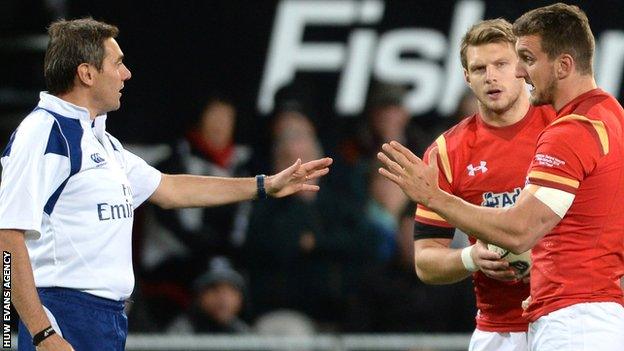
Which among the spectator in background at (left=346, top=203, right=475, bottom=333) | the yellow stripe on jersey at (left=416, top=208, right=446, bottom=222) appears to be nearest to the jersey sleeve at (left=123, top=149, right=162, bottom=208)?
the yellow stripe on jersey at (left=416, top=208, right=446, bottom=222)

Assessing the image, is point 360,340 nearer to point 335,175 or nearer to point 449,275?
point 335,175

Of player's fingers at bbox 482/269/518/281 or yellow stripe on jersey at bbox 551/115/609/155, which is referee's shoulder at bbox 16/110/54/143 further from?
yellow stripe on jersey at bbox 551/115/609/155

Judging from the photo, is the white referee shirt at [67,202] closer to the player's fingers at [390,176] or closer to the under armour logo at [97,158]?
the under armour logo at [97,158]

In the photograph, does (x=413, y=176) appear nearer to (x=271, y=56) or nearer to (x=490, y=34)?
(x=490, y=34)

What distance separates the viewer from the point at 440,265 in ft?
17.6

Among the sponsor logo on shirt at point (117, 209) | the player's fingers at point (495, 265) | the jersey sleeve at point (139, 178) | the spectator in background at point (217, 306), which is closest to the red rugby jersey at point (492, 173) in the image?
the player's fingers at point (495, 265)

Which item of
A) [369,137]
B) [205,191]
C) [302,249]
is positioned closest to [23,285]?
[205,191]

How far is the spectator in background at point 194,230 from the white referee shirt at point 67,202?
155 inches

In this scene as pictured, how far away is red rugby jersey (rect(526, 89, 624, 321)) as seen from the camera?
4.41 meters

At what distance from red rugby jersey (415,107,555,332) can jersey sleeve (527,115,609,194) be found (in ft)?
2.72

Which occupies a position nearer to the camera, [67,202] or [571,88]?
[571,88]

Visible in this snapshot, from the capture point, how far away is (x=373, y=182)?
916cm

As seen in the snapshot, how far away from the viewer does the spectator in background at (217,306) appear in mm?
8438

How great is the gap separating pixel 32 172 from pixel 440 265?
1.72 metres
